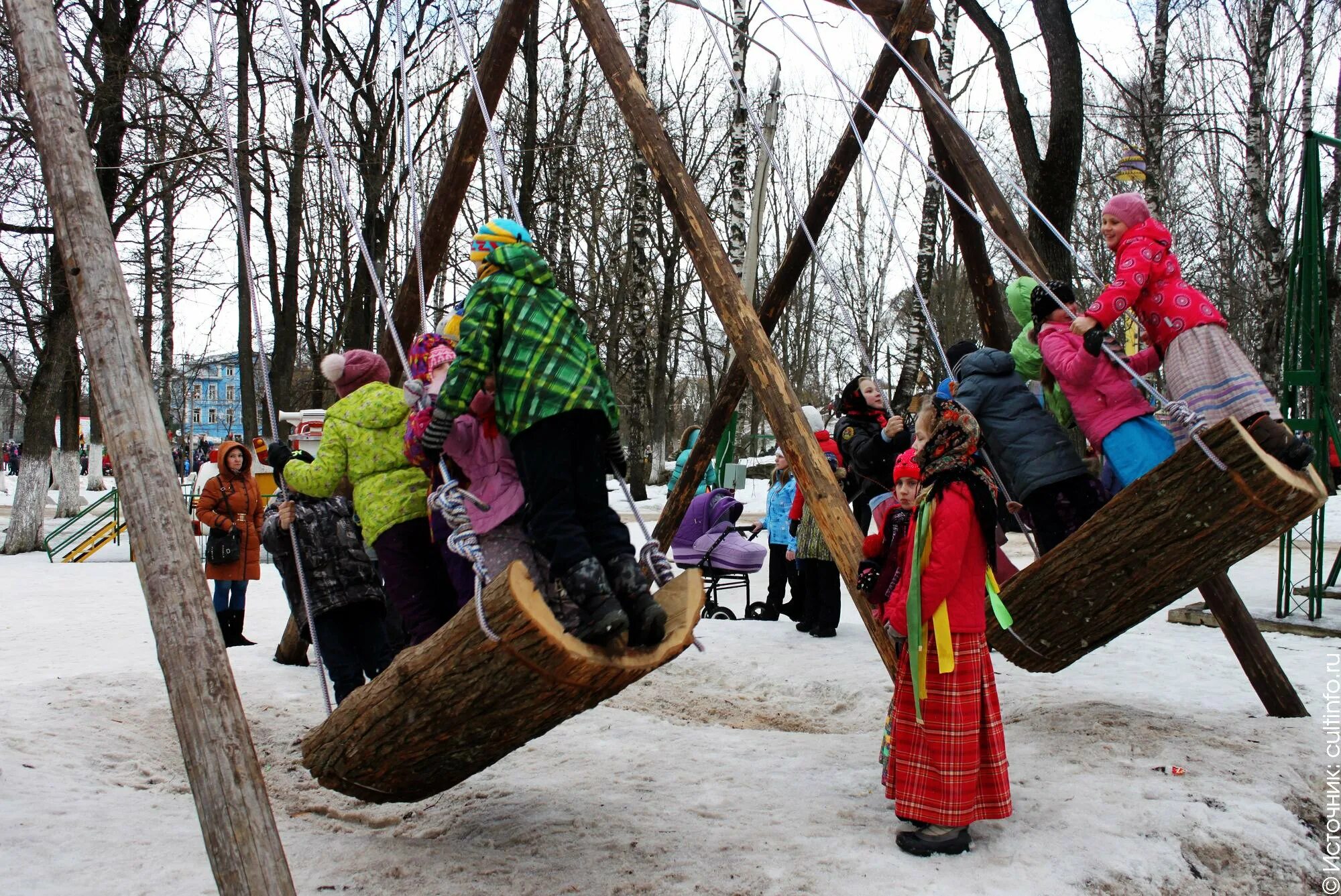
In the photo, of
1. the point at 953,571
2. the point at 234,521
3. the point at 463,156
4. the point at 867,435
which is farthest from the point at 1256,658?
the point at 234,521

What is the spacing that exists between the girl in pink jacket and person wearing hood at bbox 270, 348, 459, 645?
261cm

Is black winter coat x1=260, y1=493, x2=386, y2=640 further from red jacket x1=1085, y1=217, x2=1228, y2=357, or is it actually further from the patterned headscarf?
red jacket x1=1085, y1=217, x2=1228, y2=357

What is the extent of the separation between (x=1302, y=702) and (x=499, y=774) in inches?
156

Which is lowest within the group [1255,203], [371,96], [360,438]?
[360,438]

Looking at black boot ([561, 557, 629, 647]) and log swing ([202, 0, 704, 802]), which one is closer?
log swing ([202, 0, 704, 802])

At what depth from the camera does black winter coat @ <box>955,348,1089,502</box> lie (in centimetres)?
432

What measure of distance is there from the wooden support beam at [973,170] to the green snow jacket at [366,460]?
10.9ft

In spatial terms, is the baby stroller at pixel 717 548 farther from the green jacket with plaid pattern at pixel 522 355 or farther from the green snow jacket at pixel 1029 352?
the green jacket with plaid pattern at pixel 522 355

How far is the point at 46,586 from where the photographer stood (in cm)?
1035

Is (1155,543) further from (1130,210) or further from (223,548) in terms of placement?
(223,548)

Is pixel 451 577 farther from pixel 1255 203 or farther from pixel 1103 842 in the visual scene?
pixel 1255 203

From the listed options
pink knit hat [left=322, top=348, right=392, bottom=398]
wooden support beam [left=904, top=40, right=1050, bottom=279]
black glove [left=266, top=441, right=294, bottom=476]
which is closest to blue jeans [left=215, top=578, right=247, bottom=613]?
black glove [left=266, top=441, right=294, bottom=476]

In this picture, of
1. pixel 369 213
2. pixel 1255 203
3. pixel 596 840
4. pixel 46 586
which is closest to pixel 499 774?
pixel 596 840

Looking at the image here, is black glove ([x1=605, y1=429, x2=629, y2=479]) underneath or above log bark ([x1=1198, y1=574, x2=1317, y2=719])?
above
